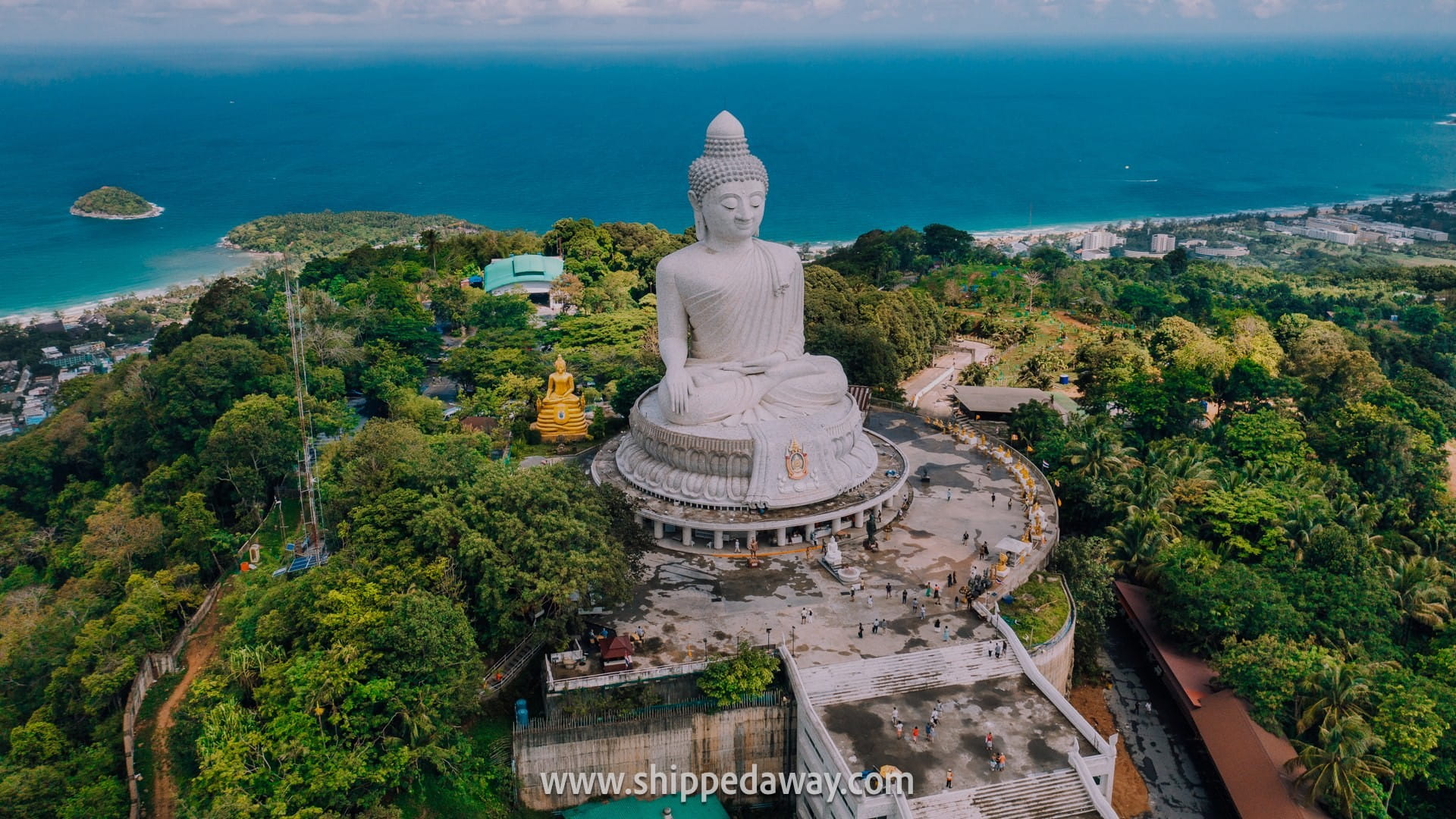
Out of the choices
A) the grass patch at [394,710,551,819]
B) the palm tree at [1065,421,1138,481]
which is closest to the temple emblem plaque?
the palm tree at [1065,421,1138,481]

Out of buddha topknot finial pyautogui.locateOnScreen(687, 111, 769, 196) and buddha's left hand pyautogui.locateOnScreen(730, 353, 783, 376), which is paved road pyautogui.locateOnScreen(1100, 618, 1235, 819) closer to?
buddha's left hand pyautogui.locateOnScreen(730, 353, 783, 376)

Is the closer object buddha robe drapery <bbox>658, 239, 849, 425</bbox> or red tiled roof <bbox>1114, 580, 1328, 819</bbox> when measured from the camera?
red tiled roof <bbox>1114, 580, 1328, 819</bbox>

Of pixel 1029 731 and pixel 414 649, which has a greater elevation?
pixel 414 649

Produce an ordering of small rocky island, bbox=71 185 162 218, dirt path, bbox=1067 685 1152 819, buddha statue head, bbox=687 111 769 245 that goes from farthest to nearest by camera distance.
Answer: small rocky island, bbox=71 185 162 218
buddha statue head, bbox=687 111 769 245
dirt path, bbox=1067 685 1152 819

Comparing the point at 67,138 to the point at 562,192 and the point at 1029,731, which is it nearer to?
the point at 562,192

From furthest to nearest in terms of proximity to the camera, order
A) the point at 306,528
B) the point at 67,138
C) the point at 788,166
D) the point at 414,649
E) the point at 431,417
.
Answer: the point at 67,138 < the point at 788,166 < the point at 431,417 < the point at 306,528 < the point at 414,649

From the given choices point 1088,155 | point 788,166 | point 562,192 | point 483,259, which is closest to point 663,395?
point 483,259

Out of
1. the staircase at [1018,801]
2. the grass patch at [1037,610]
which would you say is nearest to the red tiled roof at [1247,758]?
the grass patch at [1037,610]
